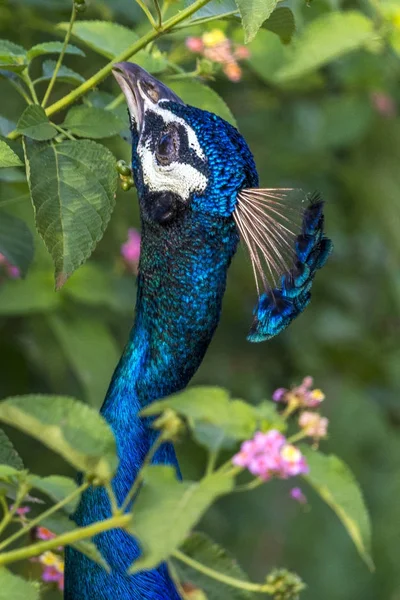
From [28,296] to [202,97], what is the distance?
81 cm

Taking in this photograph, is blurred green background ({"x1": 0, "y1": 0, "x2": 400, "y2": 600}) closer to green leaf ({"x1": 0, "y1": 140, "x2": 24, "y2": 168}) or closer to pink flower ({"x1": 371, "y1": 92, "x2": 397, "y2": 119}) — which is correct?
pink flower ({"x1": 371, "y1": 92, "x2": 397, "y2": 119})

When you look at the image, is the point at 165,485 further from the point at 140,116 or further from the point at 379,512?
the point at 379,512

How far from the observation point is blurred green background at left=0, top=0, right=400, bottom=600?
256cm

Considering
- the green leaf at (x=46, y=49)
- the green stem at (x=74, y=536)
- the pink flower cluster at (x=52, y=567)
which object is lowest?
the green stem at (x=74, y=536)

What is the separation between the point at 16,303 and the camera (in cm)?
248

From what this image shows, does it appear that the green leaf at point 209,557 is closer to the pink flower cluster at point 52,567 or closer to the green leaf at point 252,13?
the pink flower cluster at point 52,567

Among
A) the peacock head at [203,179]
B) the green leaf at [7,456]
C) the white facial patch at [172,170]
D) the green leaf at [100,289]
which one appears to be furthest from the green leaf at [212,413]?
the green leaf at [100,289]

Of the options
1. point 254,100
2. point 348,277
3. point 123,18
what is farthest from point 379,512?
point 123,18

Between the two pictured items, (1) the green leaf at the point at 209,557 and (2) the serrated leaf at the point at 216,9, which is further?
(2) the serrated leaf at the point at 216,9

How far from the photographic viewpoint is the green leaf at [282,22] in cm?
160

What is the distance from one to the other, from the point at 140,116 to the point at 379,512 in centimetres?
248

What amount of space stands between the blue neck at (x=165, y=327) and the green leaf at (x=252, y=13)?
436 millimetres

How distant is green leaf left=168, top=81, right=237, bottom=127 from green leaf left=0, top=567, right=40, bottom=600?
3.09ft

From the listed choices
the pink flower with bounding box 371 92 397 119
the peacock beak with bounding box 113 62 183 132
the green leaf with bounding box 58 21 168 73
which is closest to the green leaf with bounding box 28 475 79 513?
the peacock beak with bounding box 113 62 183 132
